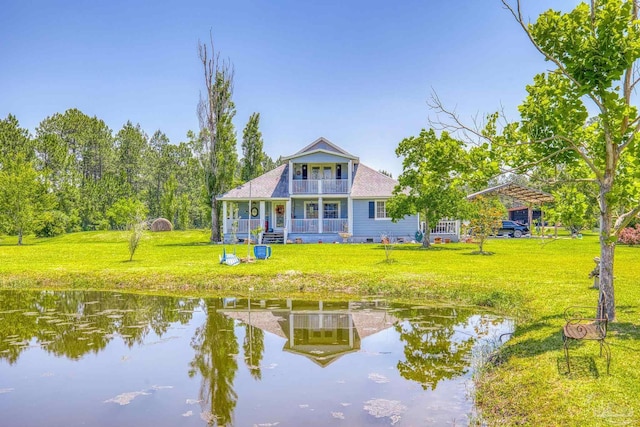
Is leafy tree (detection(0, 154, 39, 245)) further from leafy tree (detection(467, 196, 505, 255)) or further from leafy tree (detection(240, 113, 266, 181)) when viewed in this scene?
leafy tree (detection(467, 196, 505, 255))

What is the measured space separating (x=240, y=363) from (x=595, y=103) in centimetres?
747

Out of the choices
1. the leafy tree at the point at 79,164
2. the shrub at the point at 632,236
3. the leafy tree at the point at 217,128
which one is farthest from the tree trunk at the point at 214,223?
the shrub at the point at 632,236

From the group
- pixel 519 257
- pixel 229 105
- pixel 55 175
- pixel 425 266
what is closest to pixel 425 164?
pixel 425 266

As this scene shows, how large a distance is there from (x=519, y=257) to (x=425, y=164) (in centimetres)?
1356

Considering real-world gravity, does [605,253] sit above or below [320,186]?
below

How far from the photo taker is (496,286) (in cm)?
1354

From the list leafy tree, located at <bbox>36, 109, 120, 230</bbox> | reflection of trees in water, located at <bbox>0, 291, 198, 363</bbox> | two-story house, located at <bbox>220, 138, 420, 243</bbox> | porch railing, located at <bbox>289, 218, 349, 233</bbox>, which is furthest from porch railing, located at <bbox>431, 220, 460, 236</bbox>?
leafy tree, located at <bbox>36, 109, 120, 230</bbox>

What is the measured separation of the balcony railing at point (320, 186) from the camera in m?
31.5

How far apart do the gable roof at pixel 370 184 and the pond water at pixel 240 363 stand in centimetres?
1843

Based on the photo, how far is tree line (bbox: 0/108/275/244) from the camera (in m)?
34.9

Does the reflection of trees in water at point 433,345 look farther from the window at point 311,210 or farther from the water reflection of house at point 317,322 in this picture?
the window at point 311,210

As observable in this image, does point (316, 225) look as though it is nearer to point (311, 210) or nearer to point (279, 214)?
point (311, 210)

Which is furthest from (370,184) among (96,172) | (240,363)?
(96,172)

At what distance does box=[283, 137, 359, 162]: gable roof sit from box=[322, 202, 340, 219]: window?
3.46m
